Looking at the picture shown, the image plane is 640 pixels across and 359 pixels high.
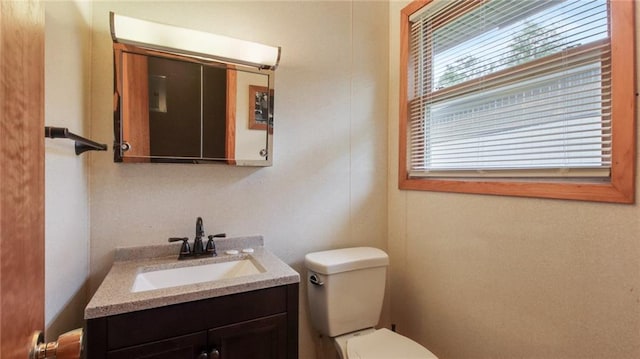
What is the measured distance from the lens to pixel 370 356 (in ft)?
4.33

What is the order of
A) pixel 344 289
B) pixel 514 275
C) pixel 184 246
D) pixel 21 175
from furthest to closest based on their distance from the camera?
pixel 344 289 < pixel 184 246 < pixel 514 275 < pixel 21 175

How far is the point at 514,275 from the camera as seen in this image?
1255 millimetres

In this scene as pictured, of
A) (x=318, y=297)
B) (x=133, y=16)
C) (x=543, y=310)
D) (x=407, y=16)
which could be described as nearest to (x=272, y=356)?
(x=318, y=297)

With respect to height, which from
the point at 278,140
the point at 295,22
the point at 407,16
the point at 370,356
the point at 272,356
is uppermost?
the point at 407,16

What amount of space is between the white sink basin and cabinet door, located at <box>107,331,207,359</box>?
272mm

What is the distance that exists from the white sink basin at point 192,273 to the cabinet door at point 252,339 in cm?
21

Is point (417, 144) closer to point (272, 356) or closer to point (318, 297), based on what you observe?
point (318, 297)

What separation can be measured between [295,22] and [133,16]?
0.81 m

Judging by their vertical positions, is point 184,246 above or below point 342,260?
above

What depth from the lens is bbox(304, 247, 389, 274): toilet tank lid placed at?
1488 millimetres

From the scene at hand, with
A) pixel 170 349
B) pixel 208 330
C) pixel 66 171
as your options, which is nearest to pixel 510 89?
pixel 208 330

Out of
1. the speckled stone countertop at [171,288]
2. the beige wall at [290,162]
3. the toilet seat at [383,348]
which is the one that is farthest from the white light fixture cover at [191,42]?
the toilet seat at [383,348]

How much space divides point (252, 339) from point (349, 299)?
597 mm

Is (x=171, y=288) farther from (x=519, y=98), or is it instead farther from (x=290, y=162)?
(x=519, y=98)
